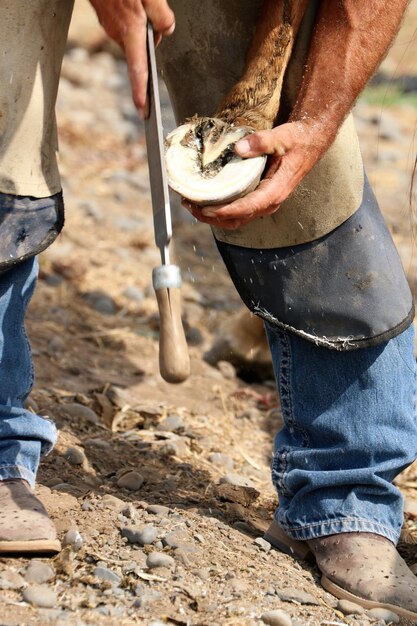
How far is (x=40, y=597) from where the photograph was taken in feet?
6.45

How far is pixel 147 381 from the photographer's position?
3.83 m

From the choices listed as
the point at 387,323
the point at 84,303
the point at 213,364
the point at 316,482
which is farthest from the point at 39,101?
the point at 84,303

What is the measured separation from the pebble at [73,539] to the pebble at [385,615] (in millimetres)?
691

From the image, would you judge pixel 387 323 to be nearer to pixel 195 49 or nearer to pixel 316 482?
pixel 316 482

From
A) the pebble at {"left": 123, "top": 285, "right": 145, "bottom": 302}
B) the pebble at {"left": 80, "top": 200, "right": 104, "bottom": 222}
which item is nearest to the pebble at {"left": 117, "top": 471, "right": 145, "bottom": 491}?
the pebble at {"left": 123, "top": 285, "right": 145, "bottom": 302}

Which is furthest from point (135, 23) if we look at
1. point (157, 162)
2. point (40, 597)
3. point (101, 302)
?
point (101, 302)

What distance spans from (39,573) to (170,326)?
0.61m

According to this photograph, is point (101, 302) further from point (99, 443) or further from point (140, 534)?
point (140, 534)

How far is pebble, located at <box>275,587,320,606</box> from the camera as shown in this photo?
2166 millimetres

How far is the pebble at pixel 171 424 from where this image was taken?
3312 millimetres

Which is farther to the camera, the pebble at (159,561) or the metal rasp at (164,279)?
the pebble at (159,561)

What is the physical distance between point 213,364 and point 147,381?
15.7 inches

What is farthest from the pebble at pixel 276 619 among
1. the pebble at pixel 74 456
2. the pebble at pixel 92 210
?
the pebble at pixel 92 210

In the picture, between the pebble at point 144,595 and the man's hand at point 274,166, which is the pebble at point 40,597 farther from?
the man's hand at point 274,166
